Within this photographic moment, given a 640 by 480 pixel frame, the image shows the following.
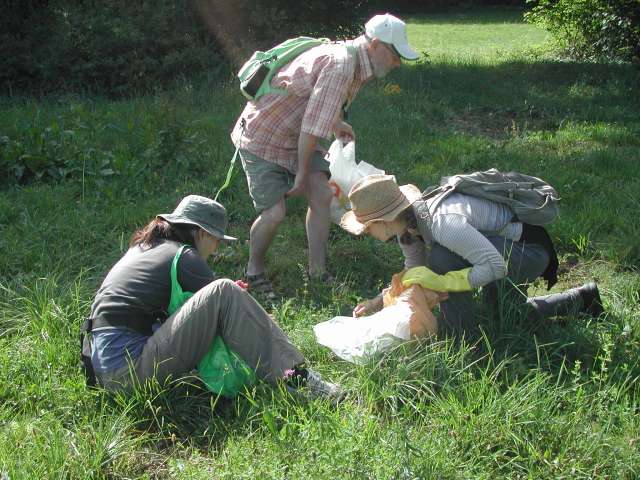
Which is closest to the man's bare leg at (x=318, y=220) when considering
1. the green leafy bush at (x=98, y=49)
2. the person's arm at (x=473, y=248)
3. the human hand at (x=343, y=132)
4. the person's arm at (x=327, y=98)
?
the human hand at (x=343, y=132)

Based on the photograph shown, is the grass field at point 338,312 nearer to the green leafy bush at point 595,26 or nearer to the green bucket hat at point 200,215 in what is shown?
the green bucket hat at point 200,215

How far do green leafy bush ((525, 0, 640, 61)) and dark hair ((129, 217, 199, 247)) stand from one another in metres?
9.89

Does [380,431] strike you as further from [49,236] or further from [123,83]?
[123,83]

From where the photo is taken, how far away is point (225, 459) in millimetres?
3104

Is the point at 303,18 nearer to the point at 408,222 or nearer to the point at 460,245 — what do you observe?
the point at 408,222

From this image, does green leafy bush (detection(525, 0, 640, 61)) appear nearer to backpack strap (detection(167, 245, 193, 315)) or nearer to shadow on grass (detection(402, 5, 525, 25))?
backpack strap (detection(167, 245, 193, 315))

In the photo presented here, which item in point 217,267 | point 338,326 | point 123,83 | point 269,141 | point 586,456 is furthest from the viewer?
point 123,83

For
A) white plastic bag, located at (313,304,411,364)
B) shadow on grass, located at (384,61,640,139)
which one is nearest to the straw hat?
white plastic bag, located at (313,304,411,364)

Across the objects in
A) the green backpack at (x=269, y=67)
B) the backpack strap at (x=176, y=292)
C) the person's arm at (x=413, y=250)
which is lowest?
the person's arm at (x=413, y=250)

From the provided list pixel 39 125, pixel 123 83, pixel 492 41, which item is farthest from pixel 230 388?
pixel 492 41

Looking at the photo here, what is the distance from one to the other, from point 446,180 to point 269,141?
4.09 feet

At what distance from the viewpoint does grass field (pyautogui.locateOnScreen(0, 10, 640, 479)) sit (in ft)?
9.98

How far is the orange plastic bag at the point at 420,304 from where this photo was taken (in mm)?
3670

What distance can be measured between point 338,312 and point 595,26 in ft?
33.6
